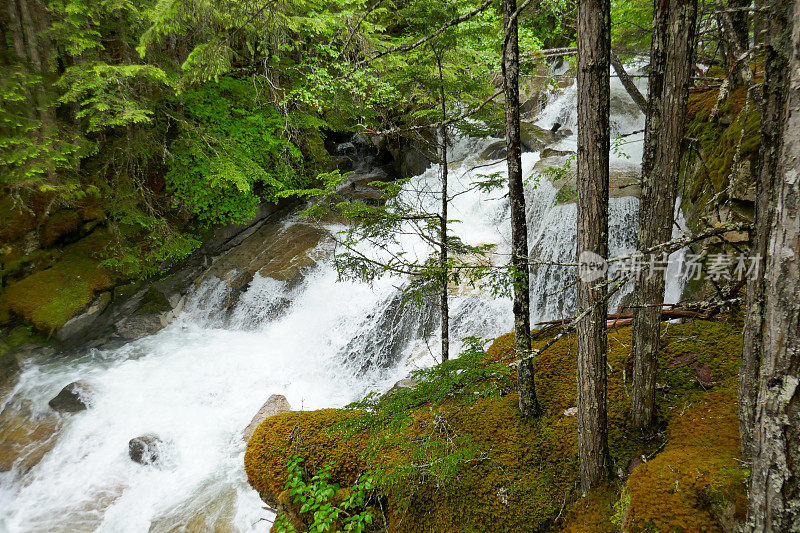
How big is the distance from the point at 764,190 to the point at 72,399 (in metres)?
10.9

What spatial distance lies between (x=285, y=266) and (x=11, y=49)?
7119 millimetres

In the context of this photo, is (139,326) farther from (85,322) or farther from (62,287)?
(62,287)

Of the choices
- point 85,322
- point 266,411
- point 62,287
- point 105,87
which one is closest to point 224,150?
point 105,87

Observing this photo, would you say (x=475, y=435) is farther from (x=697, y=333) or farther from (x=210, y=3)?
(x=210, y=3)

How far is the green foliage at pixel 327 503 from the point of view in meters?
3.36

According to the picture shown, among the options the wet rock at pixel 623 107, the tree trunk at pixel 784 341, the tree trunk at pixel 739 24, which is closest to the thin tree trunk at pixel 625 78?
the tree trunk at pixel 739 24

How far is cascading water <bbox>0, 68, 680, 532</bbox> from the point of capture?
5.96 meters

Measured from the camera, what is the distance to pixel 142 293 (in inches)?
413

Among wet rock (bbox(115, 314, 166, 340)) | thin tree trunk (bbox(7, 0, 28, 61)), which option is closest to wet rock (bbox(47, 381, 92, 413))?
wet rock (bbox(115, 314, 166, 340))

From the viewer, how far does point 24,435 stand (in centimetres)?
715

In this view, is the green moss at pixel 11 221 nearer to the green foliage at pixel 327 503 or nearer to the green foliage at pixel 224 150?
the green foliage at pixel 224 150

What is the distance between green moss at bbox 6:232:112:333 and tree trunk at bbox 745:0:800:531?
482 inches

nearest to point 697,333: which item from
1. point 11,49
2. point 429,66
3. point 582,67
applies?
point 582,67

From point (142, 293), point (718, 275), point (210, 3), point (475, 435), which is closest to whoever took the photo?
point (475, 435)
